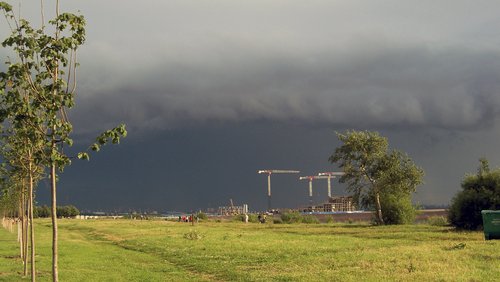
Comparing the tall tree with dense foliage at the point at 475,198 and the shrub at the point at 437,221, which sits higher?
the tall tree with dense foliage at the point at 475,198

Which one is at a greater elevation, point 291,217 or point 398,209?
point 398,209

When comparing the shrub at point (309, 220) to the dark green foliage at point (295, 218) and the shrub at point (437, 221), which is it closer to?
the dark green foliage at point (295, 218)

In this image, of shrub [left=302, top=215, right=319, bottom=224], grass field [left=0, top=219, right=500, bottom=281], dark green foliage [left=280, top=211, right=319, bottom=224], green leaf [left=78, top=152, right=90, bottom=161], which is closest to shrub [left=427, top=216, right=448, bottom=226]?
shrub [left=302, top=215, right=319, bottom=224]

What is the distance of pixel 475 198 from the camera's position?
163 feet

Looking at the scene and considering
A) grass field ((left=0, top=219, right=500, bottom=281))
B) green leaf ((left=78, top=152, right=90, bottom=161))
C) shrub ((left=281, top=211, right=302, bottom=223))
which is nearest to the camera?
green leaf ((left=78, top=152, right=90, bottom=161))

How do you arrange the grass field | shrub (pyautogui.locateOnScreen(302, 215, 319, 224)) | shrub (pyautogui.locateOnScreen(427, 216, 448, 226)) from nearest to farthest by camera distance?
the grass field
shrub (pyautogui.locateOnScreen(427, 216, 448, 226))
shrub (pyautogui.locateOnScreen(302, 215, 319, 224))

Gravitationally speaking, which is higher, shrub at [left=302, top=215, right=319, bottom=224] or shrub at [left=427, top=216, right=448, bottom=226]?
shrub at [left=427, top=216, right=448, bottom=226]

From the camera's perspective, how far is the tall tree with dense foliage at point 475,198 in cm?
4953

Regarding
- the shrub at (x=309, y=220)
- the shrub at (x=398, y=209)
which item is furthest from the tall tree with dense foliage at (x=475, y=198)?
the shrub at (x=309, y=220)

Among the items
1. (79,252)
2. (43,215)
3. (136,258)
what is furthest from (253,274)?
(43,215)

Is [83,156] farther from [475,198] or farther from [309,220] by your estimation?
[309,220]

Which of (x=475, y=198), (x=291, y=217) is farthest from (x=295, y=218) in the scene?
(x=475, y=198)

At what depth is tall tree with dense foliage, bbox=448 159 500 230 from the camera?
4953 centimetres

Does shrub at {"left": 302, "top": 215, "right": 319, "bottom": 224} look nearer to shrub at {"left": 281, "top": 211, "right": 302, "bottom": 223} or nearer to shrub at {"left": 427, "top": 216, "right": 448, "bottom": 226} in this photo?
shrub at {"left": 281, "top": 211, "right": 302, "bottom": 223}
